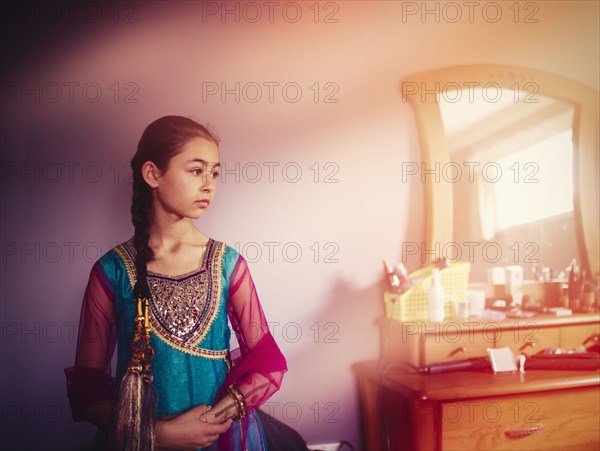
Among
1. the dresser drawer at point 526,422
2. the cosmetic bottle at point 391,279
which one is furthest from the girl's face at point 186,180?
the dresser drawer at point 526,422

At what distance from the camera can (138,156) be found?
1.43 meters

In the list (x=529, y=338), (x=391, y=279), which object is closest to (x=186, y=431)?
(x=391, y=279)

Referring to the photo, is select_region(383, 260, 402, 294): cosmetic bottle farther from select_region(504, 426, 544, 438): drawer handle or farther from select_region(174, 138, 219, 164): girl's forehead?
select_region(174, 138, 219, 164): girl's forehead

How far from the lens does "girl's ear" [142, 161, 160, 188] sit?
4.53 feet

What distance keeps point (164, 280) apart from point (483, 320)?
4.01ft

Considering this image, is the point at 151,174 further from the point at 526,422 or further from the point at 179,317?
the point at 526,422

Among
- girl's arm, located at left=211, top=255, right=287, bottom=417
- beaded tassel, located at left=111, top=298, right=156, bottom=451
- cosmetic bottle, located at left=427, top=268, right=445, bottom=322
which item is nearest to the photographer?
beaded tassel, located at left=111, top=298, right=156, bottom=451

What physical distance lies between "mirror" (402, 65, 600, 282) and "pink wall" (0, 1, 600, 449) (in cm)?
8

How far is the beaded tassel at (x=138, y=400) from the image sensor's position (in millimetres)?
1250

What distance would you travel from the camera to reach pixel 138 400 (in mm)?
1266

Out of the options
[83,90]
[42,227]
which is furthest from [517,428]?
[83,90]

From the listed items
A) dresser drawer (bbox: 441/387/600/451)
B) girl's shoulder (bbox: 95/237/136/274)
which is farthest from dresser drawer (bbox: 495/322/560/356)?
girl's shoulder (bbox: 95/237/136/274)

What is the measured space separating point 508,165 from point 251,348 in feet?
4.59

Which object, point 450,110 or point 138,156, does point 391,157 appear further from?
point 138,156
